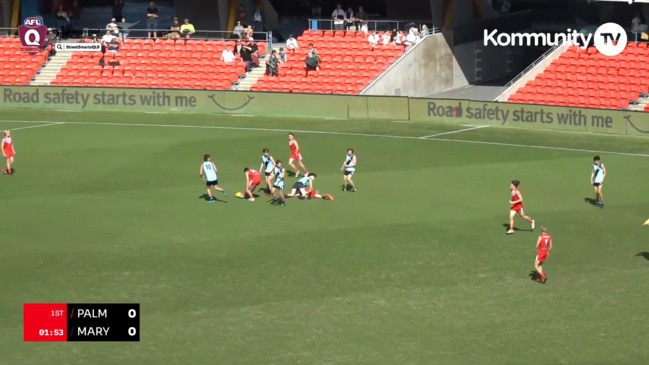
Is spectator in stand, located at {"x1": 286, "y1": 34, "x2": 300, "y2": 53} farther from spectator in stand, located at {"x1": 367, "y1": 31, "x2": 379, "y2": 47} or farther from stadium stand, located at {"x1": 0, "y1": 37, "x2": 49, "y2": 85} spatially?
stadium stand, located at {"x1": 0, "y1": 37, "x2": 49, "y2": 85}

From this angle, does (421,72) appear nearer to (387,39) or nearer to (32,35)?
(387,39)

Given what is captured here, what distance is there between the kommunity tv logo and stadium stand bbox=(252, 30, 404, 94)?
6.90m

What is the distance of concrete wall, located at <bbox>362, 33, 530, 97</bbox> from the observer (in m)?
58.0

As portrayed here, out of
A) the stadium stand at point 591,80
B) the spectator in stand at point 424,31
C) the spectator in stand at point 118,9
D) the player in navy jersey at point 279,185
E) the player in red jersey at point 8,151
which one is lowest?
the player in navy jersey at point 279,185

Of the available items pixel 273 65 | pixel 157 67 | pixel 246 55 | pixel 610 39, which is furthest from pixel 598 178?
pixel 157 67

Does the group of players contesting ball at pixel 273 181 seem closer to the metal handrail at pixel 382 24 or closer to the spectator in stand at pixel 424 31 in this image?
the spectator in stand at pixel 424 31

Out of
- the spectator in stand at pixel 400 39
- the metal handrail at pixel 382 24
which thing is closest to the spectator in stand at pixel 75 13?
the metal handrail at pixel 382 24

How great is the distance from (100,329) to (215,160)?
2129 cm

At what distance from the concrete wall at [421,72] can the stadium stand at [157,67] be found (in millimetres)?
7673

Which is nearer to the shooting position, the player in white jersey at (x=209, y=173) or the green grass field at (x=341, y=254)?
the green grass field at (x=341, y=254)

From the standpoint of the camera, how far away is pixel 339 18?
2463 inches

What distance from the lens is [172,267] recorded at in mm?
30719

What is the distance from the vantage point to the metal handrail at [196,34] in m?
63.8

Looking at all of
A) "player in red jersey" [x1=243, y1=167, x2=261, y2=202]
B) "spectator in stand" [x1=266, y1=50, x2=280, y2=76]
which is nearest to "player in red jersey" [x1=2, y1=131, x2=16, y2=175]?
"player in red jersey" [x1=243, y1=167, x2=261, y2=202]
